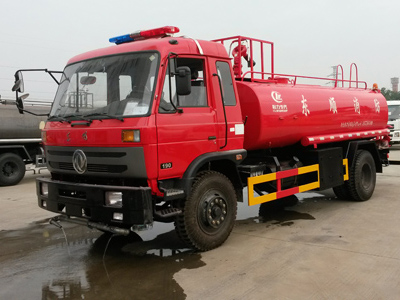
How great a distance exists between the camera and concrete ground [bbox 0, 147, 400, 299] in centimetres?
371

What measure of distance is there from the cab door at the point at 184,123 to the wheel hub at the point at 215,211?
23.2 inches

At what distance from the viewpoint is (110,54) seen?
4727 millimetres

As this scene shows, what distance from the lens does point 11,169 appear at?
1098 cm

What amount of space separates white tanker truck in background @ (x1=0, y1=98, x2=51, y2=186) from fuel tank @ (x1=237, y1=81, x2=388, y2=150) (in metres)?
7.09

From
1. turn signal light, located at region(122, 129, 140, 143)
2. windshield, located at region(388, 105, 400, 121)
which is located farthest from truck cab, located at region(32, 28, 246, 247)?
windshield, located at region(388, 105, 400, 121)

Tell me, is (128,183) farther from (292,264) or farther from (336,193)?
(336,193)

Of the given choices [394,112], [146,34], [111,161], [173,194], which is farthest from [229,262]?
[394,112]

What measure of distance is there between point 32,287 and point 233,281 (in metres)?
2.00

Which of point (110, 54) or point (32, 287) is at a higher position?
point (110, 54)

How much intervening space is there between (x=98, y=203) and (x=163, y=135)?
1020 millimetres

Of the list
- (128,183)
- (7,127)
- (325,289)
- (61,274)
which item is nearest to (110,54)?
(128,183)

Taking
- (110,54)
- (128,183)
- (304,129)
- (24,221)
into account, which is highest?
(110,54)

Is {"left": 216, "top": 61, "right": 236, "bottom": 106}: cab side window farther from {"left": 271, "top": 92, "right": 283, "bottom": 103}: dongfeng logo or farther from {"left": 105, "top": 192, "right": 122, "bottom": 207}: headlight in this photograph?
{"left": 105, "top": 192, "right": 122, "bottom": 207}: headlight

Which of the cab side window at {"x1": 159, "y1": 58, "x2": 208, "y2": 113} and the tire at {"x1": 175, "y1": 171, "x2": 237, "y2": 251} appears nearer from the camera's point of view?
the cab side window at {"x1": 159, "y1": 58, "x2": 208, "y2": 113}
